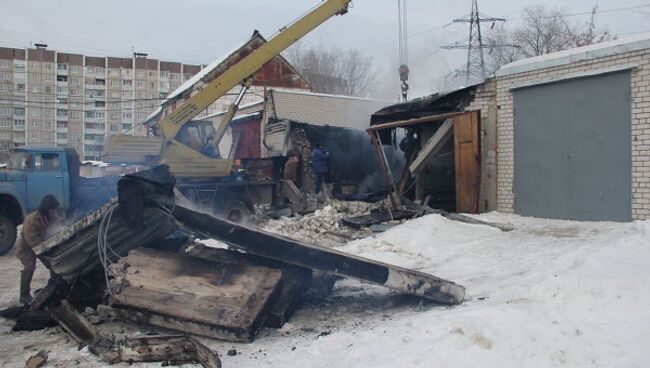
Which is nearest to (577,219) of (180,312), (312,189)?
→ (180,312)

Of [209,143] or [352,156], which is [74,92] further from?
[209,143]

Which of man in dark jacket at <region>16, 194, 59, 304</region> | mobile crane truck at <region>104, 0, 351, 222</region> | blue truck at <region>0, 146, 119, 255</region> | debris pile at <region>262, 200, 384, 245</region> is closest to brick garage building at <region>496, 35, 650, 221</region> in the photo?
debris pile at <region>262, 200, 384, 245</region>

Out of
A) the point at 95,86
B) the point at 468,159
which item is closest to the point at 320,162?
the point at 468,159

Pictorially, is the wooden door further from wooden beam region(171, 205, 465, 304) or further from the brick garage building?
wooden beam region(171, 205, 465, 304)

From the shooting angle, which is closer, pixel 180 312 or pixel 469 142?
pixel 180 312

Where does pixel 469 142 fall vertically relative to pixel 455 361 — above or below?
above

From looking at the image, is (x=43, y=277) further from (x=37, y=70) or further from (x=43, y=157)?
(x=37, y=70)

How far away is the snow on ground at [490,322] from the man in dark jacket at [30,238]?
16.8 inches

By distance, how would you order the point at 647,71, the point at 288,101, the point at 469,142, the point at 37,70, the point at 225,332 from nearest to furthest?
the point at 225,332 < the point at 647,71 < the point at 469,142 < the point at 288,101 < the point at 37,70

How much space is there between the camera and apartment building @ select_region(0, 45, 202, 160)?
250 ft

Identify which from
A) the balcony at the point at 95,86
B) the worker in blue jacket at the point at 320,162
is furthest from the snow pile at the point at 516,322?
the balcony at the point at 95,86

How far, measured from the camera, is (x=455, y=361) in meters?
3.82

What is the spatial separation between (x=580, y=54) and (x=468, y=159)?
2919 mm

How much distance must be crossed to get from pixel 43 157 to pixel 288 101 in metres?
12.3
